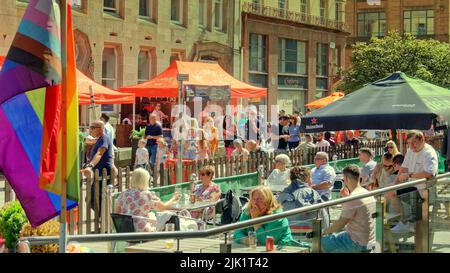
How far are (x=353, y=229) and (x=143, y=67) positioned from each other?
29360 mm

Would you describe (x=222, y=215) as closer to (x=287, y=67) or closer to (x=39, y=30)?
(x=39, y=30)

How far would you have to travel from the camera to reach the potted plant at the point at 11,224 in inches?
384

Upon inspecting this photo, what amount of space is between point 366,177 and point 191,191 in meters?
3.27

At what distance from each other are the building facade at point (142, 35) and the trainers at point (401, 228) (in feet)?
72.2

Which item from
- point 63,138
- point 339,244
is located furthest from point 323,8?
point 63,138

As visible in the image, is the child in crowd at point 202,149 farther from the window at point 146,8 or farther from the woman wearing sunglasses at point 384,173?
the window at point 146,8

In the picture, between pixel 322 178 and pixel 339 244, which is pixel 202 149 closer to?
pixel 322 178

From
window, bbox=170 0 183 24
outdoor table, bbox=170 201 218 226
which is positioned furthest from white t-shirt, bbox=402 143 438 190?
window, bbox=170 0 183 24

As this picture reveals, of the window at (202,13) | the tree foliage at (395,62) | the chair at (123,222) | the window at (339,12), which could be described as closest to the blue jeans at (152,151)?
the chair at (123,222)

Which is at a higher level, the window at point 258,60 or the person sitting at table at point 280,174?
the window at point 258,60

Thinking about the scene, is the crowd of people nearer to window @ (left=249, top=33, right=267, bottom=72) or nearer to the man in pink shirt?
the man in pink shirt

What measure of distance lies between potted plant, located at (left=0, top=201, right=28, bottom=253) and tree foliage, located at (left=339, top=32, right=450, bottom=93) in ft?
122

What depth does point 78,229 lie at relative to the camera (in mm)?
13961
